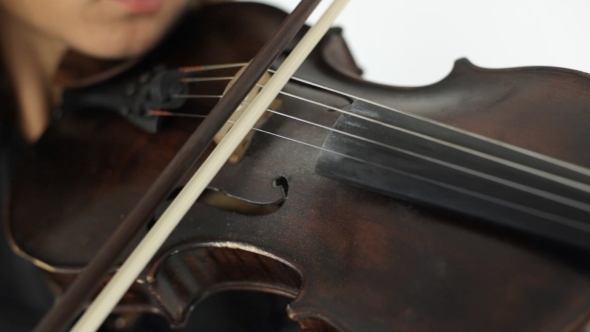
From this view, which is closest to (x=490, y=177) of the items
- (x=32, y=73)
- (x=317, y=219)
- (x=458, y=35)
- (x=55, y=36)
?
(x=317, y=219)

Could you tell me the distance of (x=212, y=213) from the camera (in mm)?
592

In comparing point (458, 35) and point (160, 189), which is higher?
point (458, 35)

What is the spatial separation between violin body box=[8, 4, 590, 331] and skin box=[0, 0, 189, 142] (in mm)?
50

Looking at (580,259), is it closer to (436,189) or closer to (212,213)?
(436,189)

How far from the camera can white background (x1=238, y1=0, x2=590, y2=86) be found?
82 centimetres

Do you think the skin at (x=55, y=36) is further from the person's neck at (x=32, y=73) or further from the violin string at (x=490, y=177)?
the violin string at (x=490, y=177)

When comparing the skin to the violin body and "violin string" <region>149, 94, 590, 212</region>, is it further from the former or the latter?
"violin string" <region>149, 94, 590, 212</region>

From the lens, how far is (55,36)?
811 millimetres

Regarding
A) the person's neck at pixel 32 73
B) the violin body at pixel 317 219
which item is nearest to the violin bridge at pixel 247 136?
the violin body at pixel 317 219

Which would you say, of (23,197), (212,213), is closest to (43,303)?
(23,197)

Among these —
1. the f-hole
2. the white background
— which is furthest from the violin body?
the white background

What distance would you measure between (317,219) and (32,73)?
701 millimetres

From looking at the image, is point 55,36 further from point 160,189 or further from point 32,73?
point 160,189

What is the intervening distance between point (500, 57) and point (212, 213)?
22.1 inches
